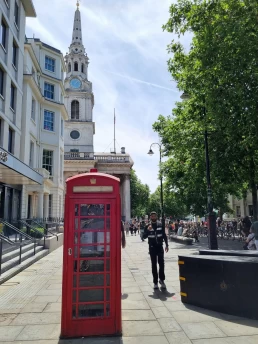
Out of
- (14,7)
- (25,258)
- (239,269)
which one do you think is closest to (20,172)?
(25,258)

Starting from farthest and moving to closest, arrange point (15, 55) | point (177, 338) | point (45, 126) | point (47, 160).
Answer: point (47, 160), point (45, 126), point (15, 55), point (177, 338)

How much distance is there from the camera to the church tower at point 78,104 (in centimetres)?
5772

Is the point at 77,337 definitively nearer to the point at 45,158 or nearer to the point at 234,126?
the point at 234,126

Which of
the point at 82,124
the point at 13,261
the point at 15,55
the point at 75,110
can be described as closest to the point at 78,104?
the point at 75,110

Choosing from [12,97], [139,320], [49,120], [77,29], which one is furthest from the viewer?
[77,29]

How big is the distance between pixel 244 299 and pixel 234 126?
22.5ft

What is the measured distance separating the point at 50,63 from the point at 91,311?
29987mm

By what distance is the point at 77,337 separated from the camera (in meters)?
4.55

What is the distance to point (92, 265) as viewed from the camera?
4770 mm

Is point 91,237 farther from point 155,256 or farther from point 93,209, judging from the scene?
point 155,256

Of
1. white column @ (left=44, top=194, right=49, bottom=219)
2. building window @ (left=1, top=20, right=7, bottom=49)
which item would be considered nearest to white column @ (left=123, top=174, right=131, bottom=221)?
white column @ (left=44, top=194, right=49, bottom=219)

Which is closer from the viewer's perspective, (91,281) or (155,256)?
(91,281)

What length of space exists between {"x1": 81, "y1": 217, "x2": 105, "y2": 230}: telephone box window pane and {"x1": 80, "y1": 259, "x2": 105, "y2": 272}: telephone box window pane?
526 mm

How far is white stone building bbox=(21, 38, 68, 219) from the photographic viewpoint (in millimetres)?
25750
